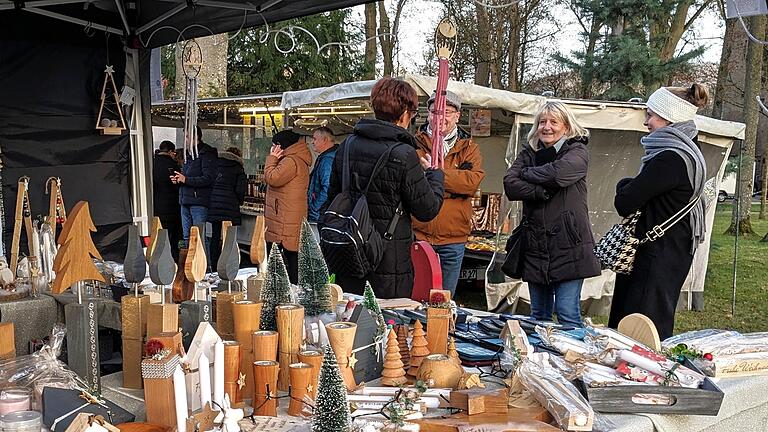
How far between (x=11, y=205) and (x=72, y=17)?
4.00 feet

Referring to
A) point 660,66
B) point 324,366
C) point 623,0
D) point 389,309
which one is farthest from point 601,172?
point 324,366

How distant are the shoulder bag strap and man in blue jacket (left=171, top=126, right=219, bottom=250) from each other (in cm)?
414

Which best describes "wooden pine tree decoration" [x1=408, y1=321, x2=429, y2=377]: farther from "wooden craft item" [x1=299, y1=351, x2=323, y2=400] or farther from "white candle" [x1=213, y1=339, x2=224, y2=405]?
"white candle" [x1=213, y1=339, x2=224, y2=405]

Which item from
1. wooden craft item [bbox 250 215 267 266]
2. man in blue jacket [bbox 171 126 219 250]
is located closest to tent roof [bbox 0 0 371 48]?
man in blue jacket [bbox 171 126 219 250]

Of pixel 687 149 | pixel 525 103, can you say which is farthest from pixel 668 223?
pixel 525 103

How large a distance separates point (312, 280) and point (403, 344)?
0.27 metres

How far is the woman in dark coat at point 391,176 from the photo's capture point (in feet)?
8.76

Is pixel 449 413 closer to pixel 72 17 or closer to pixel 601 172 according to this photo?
pixel 72 17

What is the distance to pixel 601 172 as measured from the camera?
Answer: 5.59m

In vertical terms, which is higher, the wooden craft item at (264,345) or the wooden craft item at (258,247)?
the wooden craft item at (258,247)

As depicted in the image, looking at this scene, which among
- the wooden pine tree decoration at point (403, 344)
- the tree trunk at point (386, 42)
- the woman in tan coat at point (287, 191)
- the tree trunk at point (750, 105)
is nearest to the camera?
the wooden pine tree decoration at point (403, 344)

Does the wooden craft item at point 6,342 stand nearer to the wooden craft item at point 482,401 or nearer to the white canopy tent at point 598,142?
the wooden craft item at point 482,401

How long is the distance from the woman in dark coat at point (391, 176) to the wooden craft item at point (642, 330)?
3.40 feet

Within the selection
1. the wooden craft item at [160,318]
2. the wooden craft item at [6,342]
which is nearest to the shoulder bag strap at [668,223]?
the wooden craft item at [160,318]
